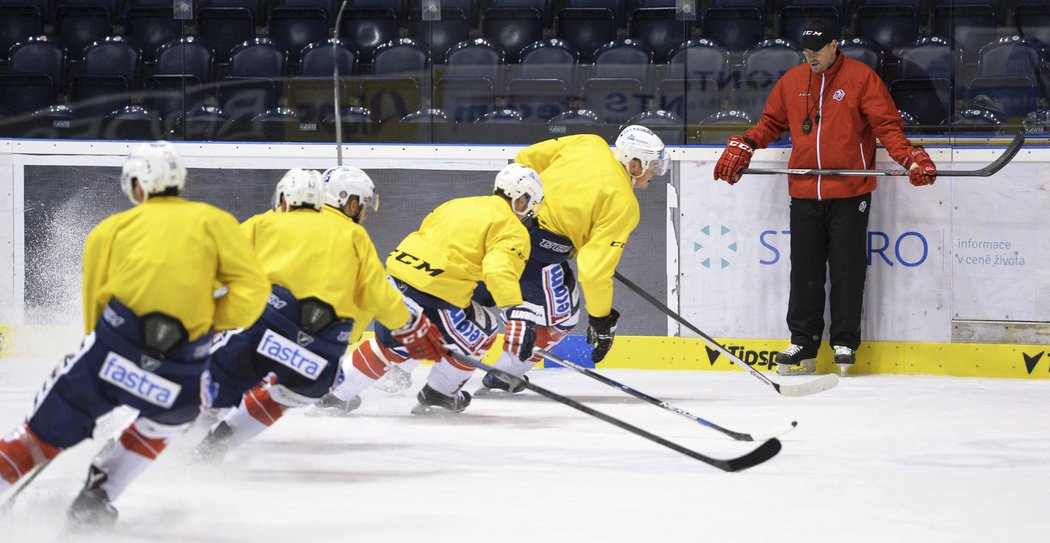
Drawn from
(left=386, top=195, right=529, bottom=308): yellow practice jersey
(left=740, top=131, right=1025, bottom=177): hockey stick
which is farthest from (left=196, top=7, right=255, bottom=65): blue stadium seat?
(left=740, top=131, right=1025, bottom=177): hockey stick

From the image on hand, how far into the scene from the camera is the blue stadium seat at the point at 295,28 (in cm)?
709

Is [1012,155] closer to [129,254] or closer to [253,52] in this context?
[253,52]

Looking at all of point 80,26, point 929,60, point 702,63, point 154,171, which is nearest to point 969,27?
point 929,60

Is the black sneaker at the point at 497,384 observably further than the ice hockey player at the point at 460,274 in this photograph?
Yes

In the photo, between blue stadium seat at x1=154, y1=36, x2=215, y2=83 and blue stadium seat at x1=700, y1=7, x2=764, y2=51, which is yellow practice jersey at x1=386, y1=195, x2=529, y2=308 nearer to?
blue stadium seat at x1=700, y1=7, x2=764, y2=51

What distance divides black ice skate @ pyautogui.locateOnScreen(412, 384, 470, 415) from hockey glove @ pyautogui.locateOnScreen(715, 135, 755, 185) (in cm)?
195

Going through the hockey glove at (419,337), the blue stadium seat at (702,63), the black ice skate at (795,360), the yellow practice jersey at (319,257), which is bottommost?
the black ice skate at (795,360)

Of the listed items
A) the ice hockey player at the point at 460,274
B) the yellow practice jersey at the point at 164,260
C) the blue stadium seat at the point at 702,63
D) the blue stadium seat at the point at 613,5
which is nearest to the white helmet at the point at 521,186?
the ice hockey player at the point at 460,274

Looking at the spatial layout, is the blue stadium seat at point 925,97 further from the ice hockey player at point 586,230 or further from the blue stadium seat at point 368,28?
the blue stadium seat at point 368,28

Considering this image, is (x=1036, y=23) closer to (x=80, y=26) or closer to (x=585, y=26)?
(x=585, y=26)

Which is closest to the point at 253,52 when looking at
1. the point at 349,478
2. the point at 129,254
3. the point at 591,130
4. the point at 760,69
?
the point at 591,130

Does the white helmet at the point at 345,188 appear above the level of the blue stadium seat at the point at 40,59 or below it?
below

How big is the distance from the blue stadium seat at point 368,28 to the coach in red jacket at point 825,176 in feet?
6.04

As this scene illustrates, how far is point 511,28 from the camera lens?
6.94m
